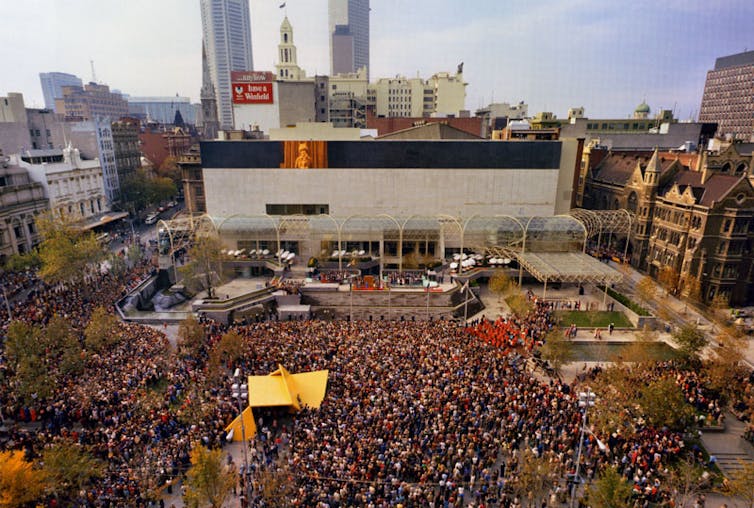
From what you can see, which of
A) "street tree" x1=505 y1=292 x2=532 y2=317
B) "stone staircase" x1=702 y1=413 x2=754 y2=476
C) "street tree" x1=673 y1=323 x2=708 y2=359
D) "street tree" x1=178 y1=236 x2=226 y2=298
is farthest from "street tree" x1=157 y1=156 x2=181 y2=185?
"stone staircase" x1=702 y1=413 x2=754 y2=476

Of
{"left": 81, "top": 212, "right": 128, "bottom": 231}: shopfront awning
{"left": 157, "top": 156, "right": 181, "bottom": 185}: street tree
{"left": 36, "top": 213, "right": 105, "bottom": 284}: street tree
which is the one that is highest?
{"left": 157, "top": 156, "right": 181, "bottom": 185}: street tree

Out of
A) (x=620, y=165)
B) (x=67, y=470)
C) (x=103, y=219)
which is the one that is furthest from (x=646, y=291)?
(x=103, y=219)

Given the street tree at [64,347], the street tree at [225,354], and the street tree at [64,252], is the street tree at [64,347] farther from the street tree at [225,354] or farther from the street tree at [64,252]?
the street tree at [64,252]

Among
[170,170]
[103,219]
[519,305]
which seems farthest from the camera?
[170,170]

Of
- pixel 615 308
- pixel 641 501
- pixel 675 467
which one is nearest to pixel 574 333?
pixel 615 308

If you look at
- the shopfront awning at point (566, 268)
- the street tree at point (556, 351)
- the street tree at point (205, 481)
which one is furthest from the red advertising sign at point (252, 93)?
the street tree at point (205, 481)

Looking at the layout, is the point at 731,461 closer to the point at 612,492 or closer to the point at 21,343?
the point at 612,492

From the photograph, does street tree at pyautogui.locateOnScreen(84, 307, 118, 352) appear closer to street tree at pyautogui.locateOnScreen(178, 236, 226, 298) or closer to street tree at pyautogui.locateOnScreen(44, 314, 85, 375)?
street tree at pyautogui.locateOnScreen(44, 314, 85, 375)
